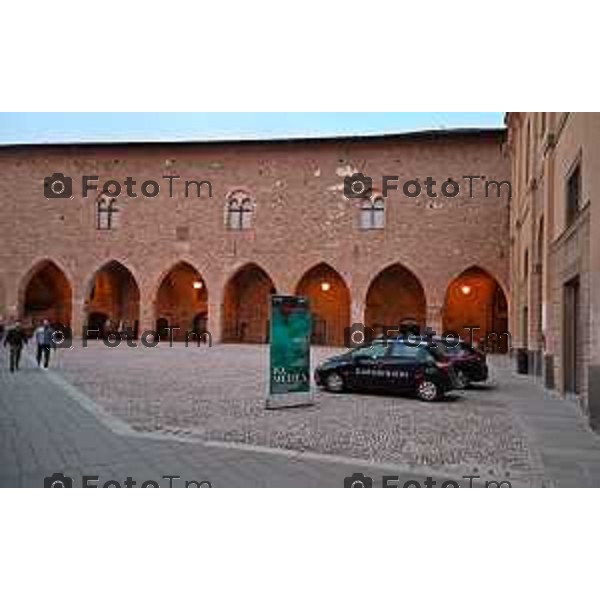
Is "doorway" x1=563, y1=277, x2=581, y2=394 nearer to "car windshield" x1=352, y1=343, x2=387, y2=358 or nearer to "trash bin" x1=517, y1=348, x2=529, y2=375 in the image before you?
"car windshield" x1=352, y1=343, x2=387, y2=358

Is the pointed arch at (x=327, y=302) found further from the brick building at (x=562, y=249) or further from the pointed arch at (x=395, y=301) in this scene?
the brick building at (x=562, y=249)

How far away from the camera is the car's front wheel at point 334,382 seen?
1434cm

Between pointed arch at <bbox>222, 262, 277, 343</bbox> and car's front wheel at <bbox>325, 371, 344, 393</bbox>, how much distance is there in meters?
19.8

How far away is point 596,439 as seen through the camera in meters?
9.26

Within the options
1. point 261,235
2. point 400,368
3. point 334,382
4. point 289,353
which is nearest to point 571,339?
point 400,368

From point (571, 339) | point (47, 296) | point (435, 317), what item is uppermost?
point (47, 296)

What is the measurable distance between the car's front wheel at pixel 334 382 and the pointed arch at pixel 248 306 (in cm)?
1977

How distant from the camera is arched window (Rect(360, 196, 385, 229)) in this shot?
1241 inches

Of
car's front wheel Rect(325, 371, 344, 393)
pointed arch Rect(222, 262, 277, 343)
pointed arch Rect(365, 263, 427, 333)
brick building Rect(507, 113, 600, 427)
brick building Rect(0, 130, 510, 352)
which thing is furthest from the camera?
pointed arch Rect(222, 262, 277, 343)

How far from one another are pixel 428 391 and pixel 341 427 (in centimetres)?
403

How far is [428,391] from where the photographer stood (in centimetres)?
1332

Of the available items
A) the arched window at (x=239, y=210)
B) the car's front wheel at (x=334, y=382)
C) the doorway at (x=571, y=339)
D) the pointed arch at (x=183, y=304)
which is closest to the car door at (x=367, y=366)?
the car's front wheel at (x=334, y=382)

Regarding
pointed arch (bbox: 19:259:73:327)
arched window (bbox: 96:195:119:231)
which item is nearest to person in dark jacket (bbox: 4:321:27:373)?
arched window (bbox: 96:195:119:231)

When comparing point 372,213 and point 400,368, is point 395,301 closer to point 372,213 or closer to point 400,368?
point 372,213
